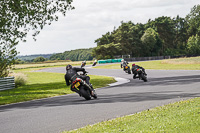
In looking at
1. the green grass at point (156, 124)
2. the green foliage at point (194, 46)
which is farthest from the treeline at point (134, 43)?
the green grass at point (156, 124)

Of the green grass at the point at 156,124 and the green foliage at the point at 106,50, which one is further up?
the green foliage at the point at 106,50

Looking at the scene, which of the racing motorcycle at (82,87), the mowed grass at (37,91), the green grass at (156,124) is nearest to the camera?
the green grass at (156,124)

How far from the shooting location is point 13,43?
2338 cm

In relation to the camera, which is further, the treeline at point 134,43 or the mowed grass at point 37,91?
the treeline at point 134,43

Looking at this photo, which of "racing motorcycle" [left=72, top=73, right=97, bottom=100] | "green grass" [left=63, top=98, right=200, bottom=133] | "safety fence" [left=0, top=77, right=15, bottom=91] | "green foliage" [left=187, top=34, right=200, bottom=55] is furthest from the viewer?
"green foliage" [left=187, top=34, right=200, bottom=55]

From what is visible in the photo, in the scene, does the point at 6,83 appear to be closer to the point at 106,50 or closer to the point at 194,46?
the point at 106,50

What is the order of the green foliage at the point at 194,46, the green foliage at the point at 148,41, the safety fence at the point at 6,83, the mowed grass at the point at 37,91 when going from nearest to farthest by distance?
the mowed grass at the point at 37,91 → the safety fence at the point at 6,83 → the green foliage at the point at 148,41 → the green foliage at the point at 194,46

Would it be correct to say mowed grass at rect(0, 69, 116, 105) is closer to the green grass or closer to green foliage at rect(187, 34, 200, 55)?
the green grass

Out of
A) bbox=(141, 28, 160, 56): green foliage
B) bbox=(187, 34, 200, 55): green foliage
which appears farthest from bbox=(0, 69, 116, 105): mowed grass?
bbox=(187, 34, 200, 55): green foliage

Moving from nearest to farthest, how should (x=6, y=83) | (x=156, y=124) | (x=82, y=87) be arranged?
(x=156, y=124), (x=82, y=87), (x=6, y=83)

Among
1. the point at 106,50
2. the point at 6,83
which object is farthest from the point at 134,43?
the point at 6,83

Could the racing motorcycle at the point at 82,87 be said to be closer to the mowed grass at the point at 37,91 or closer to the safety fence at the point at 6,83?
the mowed grass at the point at 37,91

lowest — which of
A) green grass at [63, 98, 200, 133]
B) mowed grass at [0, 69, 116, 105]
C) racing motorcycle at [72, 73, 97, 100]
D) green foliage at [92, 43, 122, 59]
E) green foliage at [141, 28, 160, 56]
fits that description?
mowed grass at [0, 69, 116, 105]

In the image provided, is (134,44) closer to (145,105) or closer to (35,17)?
(35,17)
